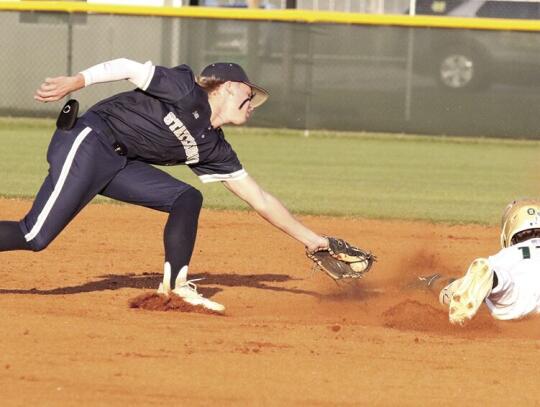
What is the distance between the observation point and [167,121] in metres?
6.29

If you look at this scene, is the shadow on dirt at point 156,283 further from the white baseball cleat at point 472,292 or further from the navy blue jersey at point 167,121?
the white baseball cleat at point 472,292

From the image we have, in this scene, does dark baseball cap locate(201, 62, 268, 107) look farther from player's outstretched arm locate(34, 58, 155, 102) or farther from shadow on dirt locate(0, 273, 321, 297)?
shadow on dirt locate(0, 273, 321, 297)

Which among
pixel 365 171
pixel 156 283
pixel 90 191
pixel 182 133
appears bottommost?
pixel 365 171

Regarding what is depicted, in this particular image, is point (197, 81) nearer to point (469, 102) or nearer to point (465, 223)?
point (465, 223)

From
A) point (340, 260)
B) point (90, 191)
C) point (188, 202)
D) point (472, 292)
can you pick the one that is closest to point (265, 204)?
point (188, 202)

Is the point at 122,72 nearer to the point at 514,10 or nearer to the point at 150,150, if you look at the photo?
the point at 150,150

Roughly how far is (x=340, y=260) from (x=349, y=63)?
11410 mm

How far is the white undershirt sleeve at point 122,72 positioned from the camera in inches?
243

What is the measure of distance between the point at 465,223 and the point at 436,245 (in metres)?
1.33

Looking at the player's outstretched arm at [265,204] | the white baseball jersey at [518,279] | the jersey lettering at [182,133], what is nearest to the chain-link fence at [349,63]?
the player's outstretched arm at [265,204]

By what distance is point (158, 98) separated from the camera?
20.7ft

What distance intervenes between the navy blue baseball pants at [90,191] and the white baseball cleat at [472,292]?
1.56m

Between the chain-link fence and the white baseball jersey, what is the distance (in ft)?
39.5

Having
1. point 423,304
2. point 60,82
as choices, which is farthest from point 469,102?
point 60,82
